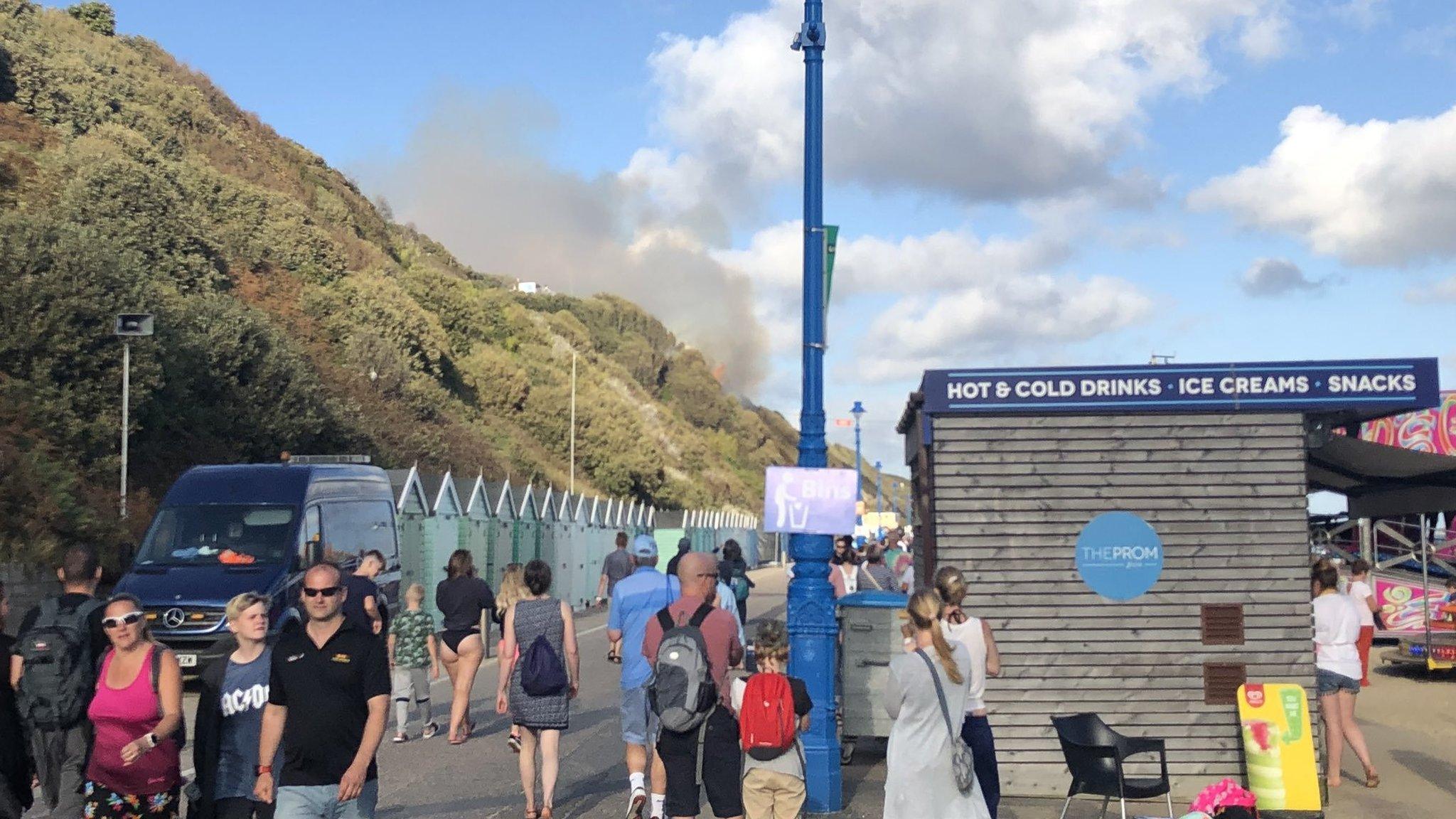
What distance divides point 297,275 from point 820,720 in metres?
56.8

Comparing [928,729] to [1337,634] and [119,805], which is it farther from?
[1337,634]

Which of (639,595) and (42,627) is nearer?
(42,627)

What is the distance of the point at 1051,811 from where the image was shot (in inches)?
425

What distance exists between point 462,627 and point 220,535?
256 inches

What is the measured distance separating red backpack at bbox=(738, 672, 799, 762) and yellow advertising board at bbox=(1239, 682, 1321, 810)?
4.90m

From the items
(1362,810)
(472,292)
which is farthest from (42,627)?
(472,292)

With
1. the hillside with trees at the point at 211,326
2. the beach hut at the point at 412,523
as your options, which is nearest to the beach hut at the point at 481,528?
the beach hut at the point at 412,523

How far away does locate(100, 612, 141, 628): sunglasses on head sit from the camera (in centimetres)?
652

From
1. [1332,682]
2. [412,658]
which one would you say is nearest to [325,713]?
[412,658]

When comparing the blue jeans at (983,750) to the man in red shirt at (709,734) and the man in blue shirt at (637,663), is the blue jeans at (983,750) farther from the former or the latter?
the man in blue shirt at (637,663)

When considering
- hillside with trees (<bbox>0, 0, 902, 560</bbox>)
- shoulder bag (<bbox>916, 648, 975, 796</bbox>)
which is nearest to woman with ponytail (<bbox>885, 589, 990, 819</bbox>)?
shoulder bag (<bbox>916, 648, 975, 796</bbox>)

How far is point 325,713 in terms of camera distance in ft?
20.0

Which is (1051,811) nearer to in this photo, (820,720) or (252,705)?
(820,720)

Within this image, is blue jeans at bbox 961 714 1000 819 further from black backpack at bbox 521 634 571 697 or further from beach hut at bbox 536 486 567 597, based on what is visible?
beach hut at bbox 536 486 567 597
